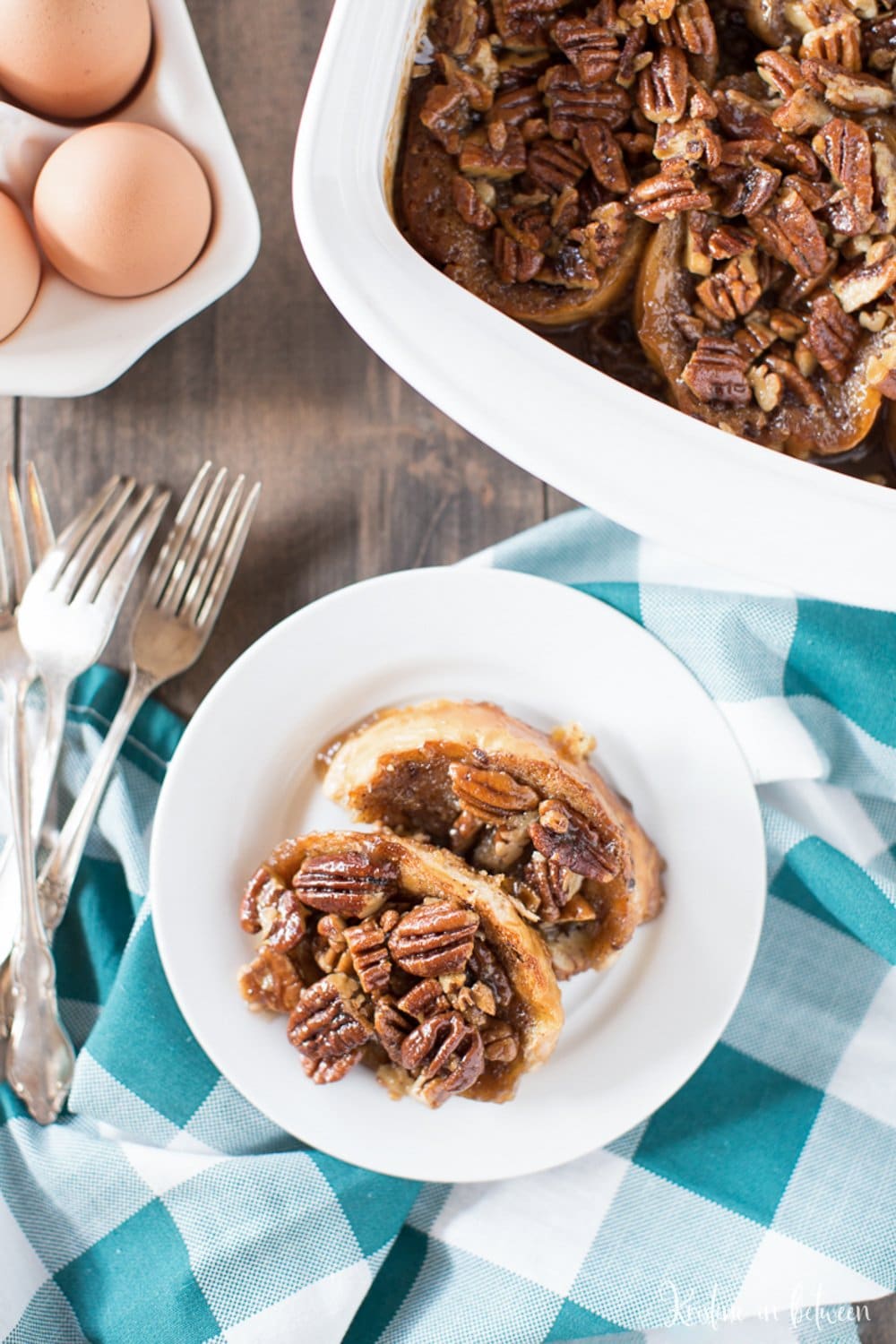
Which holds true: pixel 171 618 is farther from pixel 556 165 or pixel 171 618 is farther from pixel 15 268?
pixel 556 165

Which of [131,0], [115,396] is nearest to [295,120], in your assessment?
[131,0]

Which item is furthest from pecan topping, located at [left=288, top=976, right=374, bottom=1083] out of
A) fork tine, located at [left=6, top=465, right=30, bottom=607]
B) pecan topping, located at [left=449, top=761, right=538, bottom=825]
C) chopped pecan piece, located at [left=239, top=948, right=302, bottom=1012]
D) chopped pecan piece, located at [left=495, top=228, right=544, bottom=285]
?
chopped pecan piece, located at [left=495, top=228, right=544, bottom=285]

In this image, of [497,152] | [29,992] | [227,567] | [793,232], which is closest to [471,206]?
[497,152]

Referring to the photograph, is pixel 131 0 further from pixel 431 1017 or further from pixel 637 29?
pixel 431 1017

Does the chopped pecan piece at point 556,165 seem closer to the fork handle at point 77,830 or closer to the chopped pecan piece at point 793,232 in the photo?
the chopped pecan piece at point 793,232

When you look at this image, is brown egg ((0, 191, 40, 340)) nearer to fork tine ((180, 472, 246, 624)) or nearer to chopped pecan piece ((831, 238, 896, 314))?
fork tine ((180, 472, 246, 624))
